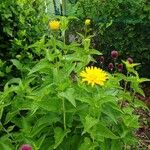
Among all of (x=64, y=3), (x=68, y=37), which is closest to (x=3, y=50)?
(x=68, y=37)

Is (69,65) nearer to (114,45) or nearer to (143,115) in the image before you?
(143,115)

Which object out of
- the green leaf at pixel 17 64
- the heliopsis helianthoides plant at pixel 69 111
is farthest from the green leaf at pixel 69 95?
the green leaf at pixel 17 64

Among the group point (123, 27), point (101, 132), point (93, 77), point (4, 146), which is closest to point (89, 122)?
point (101, 132)

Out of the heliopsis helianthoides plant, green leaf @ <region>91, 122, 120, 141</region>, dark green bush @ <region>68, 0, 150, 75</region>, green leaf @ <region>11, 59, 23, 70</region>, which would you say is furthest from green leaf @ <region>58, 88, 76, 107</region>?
dark green bush @ <region>68, 0, 150, 75</region>

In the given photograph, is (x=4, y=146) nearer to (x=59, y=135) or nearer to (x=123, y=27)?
(x=59, y=135)

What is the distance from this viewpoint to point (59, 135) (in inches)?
123

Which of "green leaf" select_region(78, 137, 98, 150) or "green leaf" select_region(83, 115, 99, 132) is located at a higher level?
"green leaf" select_region(83, 115, 99, 132)

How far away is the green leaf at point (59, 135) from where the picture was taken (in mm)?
3079

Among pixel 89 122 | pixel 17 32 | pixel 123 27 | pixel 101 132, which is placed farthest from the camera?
pixel 123 27

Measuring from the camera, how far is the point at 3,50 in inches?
156

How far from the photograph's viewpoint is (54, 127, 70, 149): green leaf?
10.1 feet

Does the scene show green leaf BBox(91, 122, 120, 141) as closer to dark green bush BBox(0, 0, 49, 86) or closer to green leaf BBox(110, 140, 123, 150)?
green leaf BBox(110, 140, 123, 150)

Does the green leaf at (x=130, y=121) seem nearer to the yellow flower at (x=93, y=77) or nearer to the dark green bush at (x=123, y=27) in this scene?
the yellow flower at (x=93, y=77)

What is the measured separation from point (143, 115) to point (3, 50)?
6.85 ft
